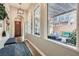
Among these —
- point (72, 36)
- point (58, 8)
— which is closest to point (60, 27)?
point (58, 8)

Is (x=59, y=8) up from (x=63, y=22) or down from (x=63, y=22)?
up

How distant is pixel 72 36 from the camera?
2.23m

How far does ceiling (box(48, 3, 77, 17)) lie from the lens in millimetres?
2371

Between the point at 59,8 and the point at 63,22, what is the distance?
1.44ft

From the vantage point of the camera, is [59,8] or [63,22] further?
[59,8]

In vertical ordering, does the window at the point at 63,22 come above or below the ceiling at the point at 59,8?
below

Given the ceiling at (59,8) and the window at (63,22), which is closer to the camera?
the window at (63,22)

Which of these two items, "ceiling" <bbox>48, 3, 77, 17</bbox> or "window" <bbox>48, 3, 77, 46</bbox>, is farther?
"ceiling" <bbox>48, 3, 77, 17</bbox>

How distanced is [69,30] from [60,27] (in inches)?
20.5

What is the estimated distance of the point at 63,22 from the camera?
2.71 metres

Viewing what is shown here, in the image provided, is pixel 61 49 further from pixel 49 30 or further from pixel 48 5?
pixel 48 5

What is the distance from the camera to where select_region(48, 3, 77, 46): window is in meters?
2.23

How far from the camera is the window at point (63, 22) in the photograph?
223cm

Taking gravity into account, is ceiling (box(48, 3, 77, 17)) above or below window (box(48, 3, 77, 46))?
above
